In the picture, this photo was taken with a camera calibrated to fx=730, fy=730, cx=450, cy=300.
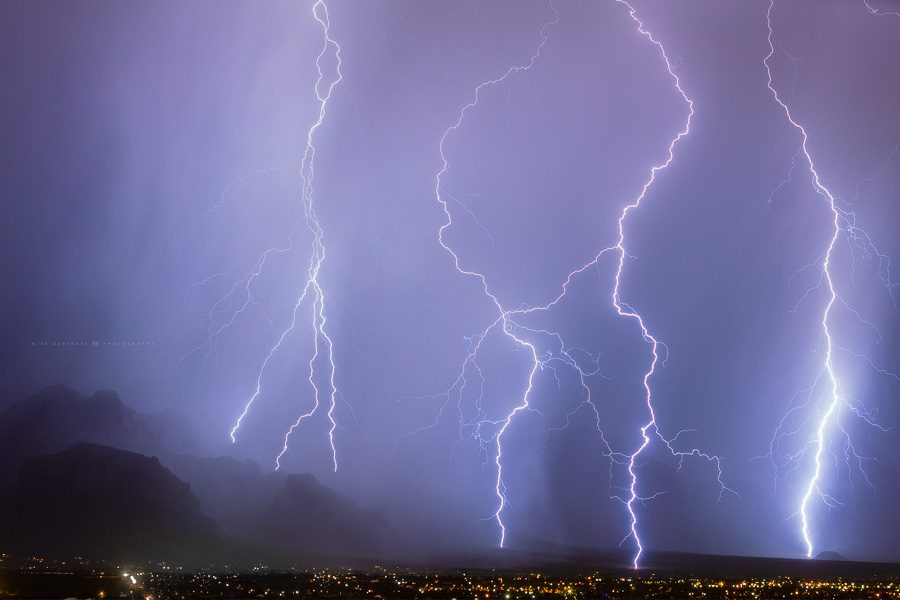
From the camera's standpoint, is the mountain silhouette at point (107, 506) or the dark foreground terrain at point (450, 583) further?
the mountain silhouette at point (107, 506)

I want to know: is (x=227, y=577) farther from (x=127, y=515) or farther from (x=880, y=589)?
(x=880, y=589)

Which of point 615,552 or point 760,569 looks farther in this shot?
point 615,552

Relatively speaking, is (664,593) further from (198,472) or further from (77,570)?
(198,472)

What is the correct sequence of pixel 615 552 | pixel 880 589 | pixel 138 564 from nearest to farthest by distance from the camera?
pixel 880 589
pixel 138 564
pixel 615 552

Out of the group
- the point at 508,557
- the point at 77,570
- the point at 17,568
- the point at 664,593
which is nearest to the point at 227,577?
the point at 77,570

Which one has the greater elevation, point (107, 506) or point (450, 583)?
point (107, 506)

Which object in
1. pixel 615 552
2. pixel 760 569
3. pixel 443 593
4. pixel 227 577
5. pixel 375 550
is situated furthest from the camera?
pixel 375 550

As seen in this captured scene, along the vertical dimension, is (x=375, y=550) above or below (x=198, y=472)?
below

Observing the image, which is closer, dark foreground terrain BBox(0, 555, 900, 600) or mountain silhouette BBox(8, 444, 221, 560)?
dark foreground terrain BBox(0, 555, 900, 600)

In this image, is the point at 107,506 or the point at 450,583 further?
the point at 107,506

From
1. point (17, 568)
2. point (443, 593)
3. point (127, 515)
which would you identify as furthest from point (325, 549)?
point (443, 593)
